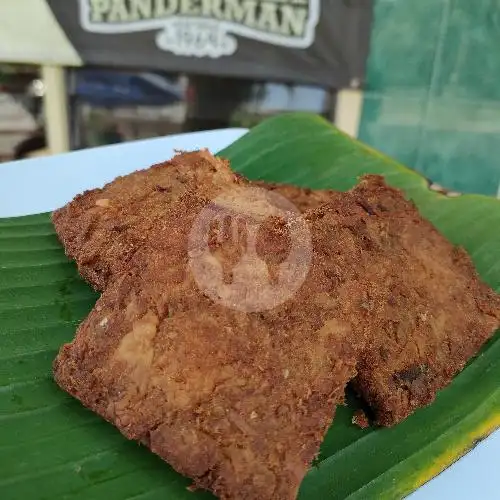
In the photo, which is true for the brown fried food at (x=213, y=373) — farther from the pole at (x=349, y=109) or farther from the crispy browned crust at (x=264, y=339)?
the pole at (x=349, y=109)

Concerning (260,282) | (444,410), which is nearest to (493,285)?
(444,410)

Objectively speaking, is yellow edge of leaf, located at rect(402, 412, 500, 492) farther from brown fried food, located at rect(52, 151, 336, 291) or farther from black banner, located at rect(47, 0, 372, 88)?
black banner, located at rect(47, 0, 372, 88)

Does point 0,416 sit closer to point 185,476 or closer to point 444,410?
point 185,476

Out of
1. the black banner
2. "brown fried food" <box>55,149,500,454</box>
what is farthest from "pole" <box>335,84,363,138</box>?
"brown fried food" <box>55,149,500,454</box>

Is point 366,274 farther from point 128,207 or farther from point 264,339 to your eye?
point 128,207

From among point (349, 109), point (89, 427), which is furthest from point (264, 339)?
point (349, 109)

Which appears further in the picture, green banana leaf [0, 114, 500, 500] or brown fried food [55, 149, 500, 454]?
brown fried food [55, 149, 500, 454]
